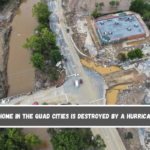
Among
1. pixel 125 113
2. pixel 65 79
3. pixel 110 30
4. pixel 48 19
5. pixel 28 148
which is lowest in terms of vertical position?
pixel 28 148

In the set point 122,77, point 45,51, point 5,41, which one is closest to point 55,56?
point 45,51

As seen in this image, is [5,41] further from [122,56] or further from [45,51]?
[122,56]

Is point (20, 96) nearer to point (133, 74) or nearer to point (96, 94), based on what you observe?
point (96, 94)

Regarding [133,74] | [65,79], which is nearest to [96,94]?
[65,79]

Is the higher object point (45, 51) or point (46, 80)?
point (45, 51)

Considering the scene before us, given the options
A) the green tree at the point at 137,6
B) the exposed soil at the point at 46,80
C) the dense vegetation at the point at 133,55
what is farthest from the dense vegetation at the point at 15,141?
the green tree at the point at 137,6

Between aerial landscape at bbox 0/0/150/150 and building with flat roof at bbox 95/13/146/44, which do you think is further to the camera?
building with flat roof at bbox 95/13/146/44

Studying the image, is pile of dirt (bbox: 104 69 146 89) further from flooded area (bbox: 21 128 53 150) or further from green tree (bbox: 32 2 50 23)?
green tree (bbox: 32 2 50 23)

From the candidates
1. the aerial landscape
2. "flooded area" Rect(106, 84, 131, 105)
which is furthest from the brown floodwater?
"flooded area" Rect(106, 84, 131, 105)
